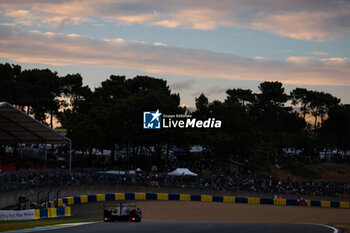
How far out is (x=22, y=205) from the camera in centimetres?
3466

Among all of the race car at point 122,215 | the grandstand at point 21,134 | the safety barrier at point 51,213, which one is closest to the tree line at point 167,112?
the grandstand at point 21,134

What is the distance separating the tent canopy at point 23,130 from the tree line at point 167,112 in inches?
532

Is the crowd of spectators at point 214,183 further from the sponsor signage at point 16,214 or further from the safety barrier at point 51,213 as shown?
the sponsor signage at point 16,214

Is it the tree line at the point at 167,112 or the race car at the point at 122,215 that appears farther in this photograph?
the tree line at the point at 167,112

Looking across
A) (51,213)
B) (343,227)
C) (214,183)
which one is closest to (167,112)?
(214,183)

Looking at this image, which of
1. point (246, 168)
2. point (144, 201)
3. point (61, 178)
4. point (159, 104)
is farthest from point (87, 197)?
point (246, 168)

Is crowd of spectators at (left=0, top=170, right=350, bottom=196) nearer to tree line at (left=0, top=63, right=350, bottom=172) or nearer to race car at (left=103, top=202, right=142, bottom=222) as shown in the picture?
tree line at (left=0, top=63, right=350, bottom=172)

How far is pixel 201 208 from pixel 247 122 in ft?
105

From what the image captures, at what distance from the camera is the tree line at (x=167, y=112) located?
71725 millimetres

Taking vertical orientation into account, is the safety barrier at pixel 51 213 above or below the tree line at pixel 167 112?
below

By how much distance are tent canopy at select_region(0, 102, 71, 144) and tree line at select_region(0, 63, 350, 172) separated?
1352 cm

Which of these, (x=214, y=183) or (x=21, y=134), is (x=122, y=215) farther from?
(x=21, y=134)

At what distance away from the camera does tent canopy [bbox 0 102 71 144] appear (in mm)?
49062

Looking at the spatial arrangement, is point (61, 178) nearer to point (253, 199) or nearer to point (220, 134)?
point (253, 199)
